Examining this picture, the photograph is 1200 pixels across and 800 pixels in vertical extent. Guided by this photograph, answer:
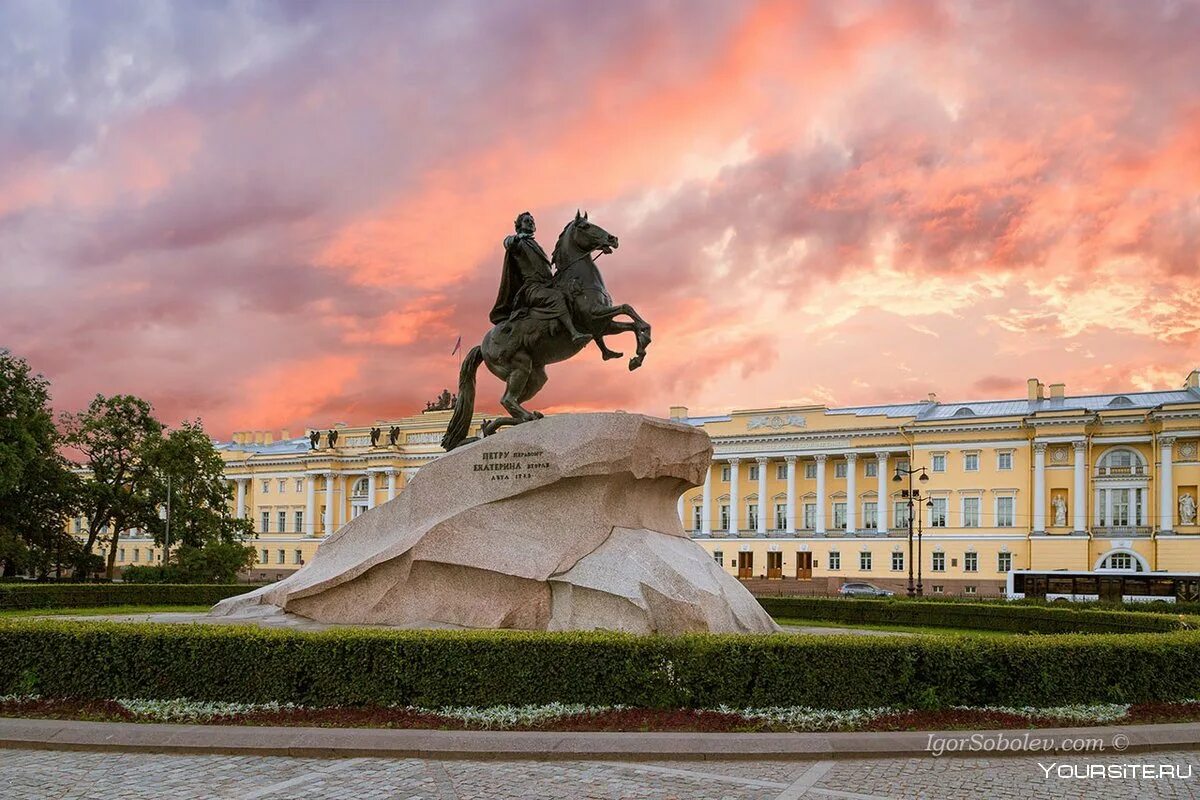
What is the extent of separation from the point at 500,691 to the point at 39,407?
44205mm

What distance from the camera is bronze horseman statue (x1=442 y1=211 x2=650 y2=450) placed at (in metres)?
16.6

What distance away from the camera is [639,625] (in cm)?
1416

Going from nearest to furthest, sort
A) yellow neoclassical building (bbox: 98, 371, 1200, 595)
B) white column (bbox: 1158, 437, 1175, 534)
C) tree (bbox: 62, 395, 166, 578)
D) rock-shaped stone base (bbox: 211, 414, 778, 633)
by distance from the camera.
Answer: rock-shaped stone base (bbox: 211, 414, 778, 633)
tree (bbox: 62, 395, 166, 578)
white column (bbox: 1158, 437, 1175, 534)
yellow neoclassical building (bbox: 98, 371, 1200, 595)

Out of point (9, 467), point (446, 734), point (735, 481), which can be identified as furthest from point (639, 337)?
point (735, 481)

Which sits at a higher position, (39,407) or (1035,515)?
(39,407)

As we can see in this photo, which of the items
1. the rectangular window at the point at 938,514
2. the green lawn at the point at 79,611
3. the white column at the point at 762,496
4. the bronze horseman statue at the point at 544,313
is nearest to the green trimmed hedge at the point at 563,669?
the bronze horseman statue at the point at 544,313

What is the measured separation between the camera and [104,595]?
34.1 meters

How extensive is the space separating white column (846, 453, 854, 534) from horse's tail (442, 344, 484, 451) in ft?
237

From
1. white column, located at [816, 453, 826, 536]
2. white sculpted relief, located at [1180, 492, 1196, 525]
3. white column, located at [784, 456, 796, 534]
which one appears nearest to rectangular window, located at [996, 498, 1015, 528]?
white sculpted relief, located at [1180, 492, 1196, 525]

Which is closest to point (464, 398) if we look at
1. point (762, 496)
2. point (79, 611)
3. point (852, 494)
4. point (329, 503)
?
point (79, 611)

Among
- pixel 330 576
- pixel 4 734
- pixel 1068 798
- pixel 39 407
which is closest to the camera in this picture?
pixel 1068 798

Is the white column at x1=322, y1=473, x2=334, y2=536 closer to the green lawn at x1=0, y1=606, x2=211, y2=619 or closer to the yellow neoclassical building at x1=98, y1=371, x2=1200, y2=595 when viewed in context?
the yellow neoclassical building at x1=98, y1=371, x2=1200, y2=595

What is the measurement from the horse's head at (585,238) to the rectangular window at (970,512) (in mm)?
71240

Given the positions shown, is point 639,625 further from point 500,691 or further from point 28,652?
point 28,652
